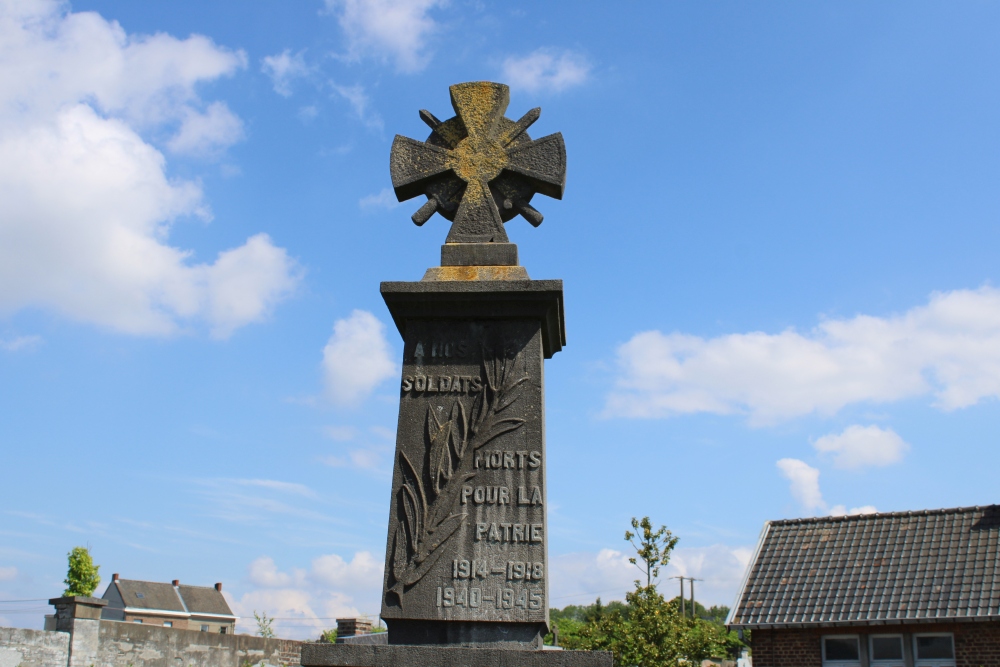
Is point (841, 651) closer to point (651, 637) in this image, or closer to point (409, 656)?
point (651, 637)

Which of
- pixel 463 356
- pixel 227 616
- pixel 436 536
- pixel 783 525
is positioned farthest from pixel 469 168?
pixel 227 616

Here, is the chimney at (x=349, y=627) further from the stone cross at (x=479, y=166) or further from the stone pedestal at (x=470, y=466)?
the stone cross at (x=479, y=166)

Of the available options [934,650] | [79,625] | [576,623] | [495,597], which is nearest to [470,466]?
[495,597]

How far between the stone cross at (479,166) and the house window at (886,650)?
14362mm

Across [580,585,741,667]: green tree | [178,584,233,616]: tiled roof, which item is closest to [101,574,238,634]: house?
[178,584,233,616]: tiled roof

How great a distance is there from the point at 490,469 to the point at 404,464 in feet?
1.87

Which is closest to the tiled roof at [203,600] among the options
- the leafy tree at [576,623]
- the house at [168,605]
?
the house at [168,605]

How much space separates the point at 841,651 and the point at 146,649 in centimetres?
1284

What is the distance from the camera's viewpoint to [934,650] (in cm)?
1628

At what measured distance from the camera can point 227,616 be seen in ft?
180

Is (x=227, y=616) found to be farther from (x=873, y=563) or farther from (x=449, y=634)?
(x=449, y=634)

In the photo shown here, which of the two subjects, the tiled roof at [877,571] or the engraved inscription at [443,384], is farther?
the tiled roof at [877,571]

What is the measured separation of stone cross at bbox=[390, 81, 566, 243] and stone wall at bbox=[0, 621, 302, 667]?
7720 millimetres

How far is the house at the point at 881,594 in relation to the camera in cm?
1606
